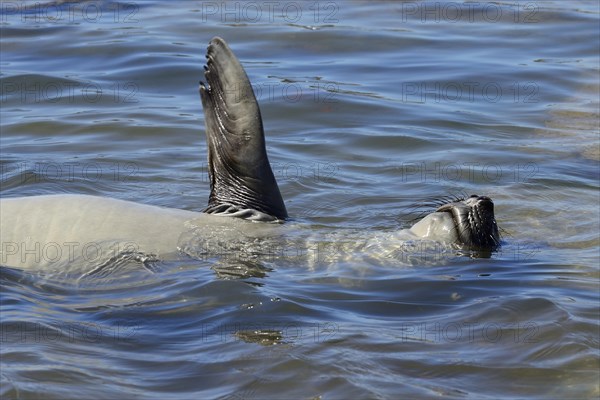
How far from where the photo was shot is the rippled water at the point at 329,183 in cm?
456

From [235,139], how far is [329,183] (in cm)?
177

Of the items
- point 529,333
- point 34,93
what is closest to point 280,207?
point 529,333

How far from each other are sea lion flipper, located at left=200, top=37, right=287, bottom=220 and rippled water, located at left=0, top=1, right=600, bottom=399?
36cm

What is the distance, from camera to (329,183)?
A: 25.7 feet

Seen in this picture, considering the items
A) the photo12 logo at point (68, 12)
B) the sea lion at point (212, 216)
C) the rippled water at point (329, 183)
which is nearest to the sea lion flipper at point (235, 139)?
the sea lion at point (212, 216)

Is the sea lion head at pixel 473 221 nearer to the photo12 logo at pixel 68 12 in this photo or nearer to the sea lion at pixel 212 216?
the sea lion at pixel 212 216

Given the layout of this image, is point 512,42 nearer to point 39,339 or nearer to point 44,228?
point 44,228

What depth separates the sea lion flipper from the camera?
20.1 ft

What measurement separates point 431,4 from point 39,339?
34.6ft

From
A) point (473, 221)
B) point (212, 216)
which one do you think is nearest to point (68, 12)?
point (212, 216)

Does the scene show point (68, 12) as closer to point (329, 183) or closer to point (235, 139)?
point (329, 183)

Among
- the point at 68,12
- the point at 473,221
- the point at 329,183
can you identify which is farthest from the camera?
the point at 68,12

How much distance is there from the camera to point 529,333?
16.4 feet

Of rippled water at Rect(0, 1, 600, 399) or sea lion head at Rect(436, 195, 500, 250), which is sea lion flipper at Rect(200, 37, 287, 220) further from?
sea lion head at Rect(436, 195, 500, 250)
